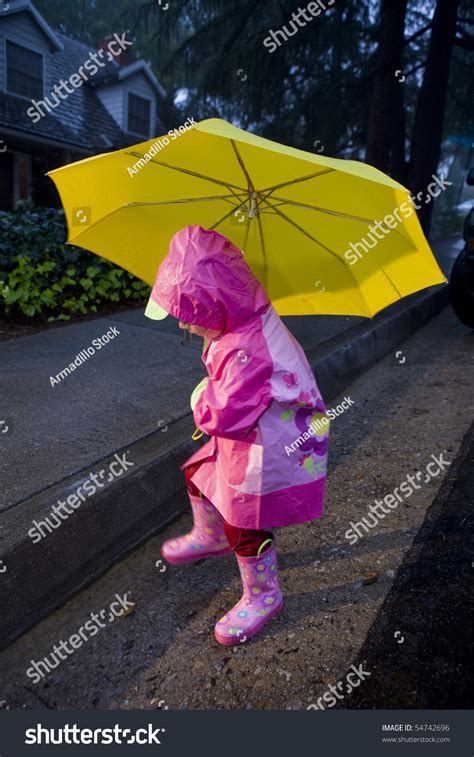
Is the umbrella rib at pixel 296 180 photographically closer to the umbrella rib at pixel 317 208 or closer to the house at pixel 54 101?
the umbrella rib at pixel 317 208

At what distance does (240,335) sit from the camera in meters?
1.82

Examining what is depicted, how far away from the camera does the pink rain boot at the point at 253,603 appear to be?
6.78 feet

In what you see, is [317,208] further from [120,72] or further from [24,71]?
[120,72]

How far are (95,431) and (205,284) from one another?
1.72 m

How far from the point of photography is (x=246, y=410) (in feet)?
5.93

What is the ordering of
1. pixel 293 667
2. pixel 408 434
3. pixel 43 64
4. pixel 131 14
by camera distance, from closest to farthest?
1. pixel 293 667
2. pixel 408 434
3. pixel 131 14
4. pixel 43 64

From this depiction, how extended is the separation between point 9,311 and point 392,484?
12.7 feet

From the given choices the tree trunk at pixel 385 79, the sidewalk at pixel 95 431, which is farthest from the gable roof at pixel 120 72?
the sidewalk at pixel 95 431

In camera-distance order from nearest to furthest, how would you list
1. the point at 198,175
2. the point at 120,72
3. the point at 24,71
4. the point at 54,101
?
1. the point at 198,175
2. the point at 24,71
3. the point at 54,101
4. the point at 120,72

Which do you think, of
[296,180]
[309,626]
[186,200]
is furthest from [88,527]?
[296,180]

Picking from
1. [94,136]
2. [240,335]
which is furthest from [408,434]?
[94,136]

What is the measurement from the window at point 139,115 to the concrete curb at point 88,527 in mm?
17101

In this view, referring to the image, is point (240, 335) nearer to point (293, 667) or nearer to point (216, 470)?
point (216, 470)

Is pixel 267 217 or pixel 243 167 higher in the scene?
pixel 243 167
